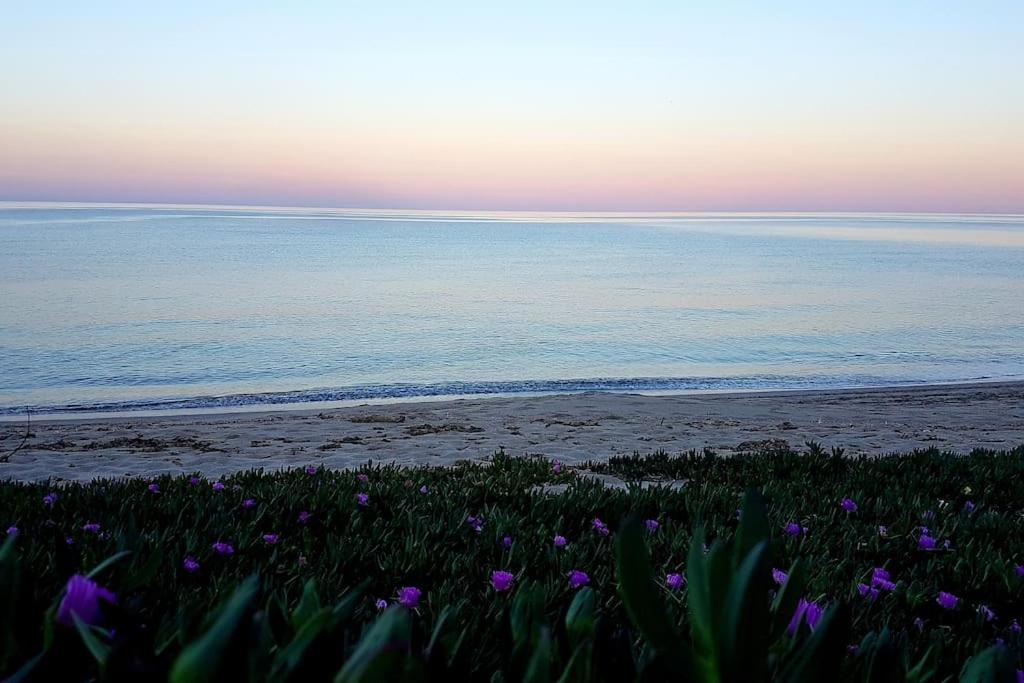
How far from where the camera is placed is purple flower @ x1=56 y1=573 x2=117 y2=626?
1001mm

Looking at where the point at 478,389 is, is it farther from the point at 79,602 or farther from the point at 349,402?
the point at 79,602

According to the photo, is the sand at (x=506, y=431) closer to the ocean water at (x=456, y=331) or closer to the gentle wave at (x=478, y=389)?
the gentle wave at (x=478, y=389)

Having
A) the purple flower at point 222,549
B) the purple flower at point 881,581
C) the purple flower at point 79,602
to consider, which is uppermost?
the purple flower at point 79,602

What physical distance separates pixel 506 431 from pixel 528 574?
31.1 feet

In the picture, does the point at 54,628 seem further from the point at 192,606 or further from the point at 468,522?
the point at 468,522

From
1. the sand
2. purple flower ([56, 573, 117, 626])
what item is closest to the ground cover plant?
purple flower ([56, 573, 117, 626])

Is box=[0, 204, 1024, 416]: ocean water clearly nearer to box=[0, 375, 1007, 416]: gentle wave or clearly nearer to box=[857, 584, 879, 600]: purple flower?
box=[0, 375, 1007, 416]: gentle wave

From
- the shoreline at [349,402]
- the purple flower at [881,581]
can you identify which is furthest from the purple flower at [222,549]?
the shoreline at [349,402]

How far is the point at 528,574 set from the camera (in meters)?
3.39

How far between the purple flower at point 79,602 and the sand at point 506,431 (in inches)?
315

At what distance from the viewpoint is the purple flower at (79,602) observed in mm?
1001

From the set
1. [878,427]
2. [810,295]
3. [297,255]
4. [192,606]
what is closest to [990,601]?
[192,606]

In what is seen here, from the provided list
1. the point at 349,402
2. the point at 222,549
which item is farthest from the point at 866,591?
the point at 349,402

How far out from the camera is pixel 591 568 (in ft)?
11.3
